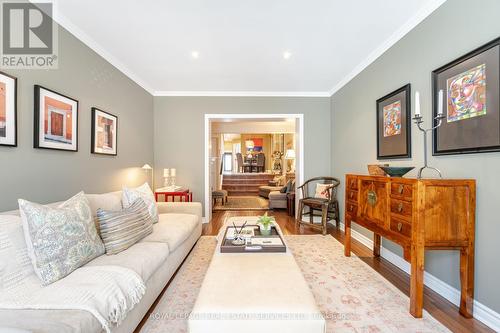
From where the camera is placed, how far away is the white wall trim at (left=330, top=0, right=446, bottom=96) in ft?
7.15

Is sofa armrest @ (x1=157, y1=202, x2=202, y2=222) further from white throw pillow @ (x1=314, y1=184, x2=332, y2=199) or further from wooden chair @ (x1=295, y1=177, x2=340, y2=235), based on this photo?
white throw pillow @ (x1=314, y1=184, x2=332, y2=199)

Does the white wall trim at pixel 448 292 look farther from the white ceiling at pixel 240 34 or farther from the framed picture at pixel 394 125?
the white ceiling at pixel 240 34

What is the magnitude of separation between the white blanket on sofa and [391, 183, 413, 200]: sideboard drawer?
2130 mm

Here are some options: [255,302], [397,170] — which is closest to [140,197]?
[255,302]

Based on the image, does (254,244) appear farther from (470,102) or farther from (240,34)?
(240,34)

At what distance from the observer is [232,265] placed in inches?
67.6

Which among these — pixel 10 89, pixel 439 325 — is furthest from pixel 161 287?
pixel 439 325

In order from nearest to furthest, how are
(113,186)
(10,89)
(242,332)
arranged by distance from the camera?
(242,332) < (10,89) < (113,186)

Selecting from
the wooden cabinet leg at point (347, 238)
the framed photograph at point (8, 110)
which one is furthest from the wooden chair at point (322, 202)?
the framed photograph at point (8, 110)

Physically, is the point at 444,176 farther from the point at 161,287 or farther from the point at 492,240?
the point at 161,287

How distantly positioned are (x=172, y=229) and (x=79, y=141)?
1483 millimetres

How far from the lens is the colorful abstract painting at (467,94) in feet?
5.67

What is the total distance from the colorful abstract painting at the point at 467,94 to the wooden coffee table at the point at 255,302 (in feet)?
6.01

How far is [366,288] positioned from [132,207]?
8.04 ft
